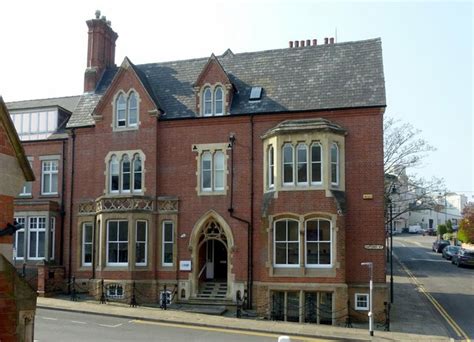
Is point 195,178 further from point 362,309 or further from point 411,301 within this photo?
point 411,301

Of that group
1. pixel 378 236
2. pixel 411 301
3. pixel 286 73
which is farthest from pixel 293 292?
pixel 286 73

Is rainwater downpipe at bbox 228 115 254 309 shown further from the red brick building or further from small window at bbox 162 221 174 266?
small window at bbox 162 221 174 266

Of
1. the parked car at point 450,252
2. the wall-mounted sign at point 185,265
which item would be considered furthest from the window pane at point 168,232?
the parked car at point 450,252

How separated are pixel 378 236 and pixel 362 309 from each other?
10.5ft

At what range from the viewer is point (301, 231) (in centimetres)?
2305

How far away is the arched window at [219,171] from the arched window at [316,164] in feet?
15.1

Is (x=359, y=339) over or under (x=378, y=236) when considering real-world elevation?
under

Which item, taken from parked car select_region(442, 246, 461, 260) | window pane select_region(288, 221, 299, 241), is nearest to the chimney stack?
window pane select_region(288, 221, 299, 241)

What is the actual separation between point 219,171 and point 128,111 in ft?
19.2

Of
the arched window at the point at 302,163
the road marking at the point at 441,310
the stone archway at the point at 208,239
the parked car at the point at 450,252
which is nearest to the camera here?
the road marking at the point at 441,310

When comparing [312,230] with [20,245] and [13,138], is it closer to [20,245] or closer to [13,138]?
[20,245]

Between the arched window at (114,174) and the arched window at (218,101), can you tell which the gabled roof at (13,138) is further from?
the arched window at (114,174)

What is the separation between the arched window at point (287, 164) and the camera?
23625mm

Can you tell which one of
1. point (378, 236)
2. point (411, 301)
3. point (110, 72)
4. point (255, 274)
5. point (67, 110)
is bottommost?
point (411, 301)
